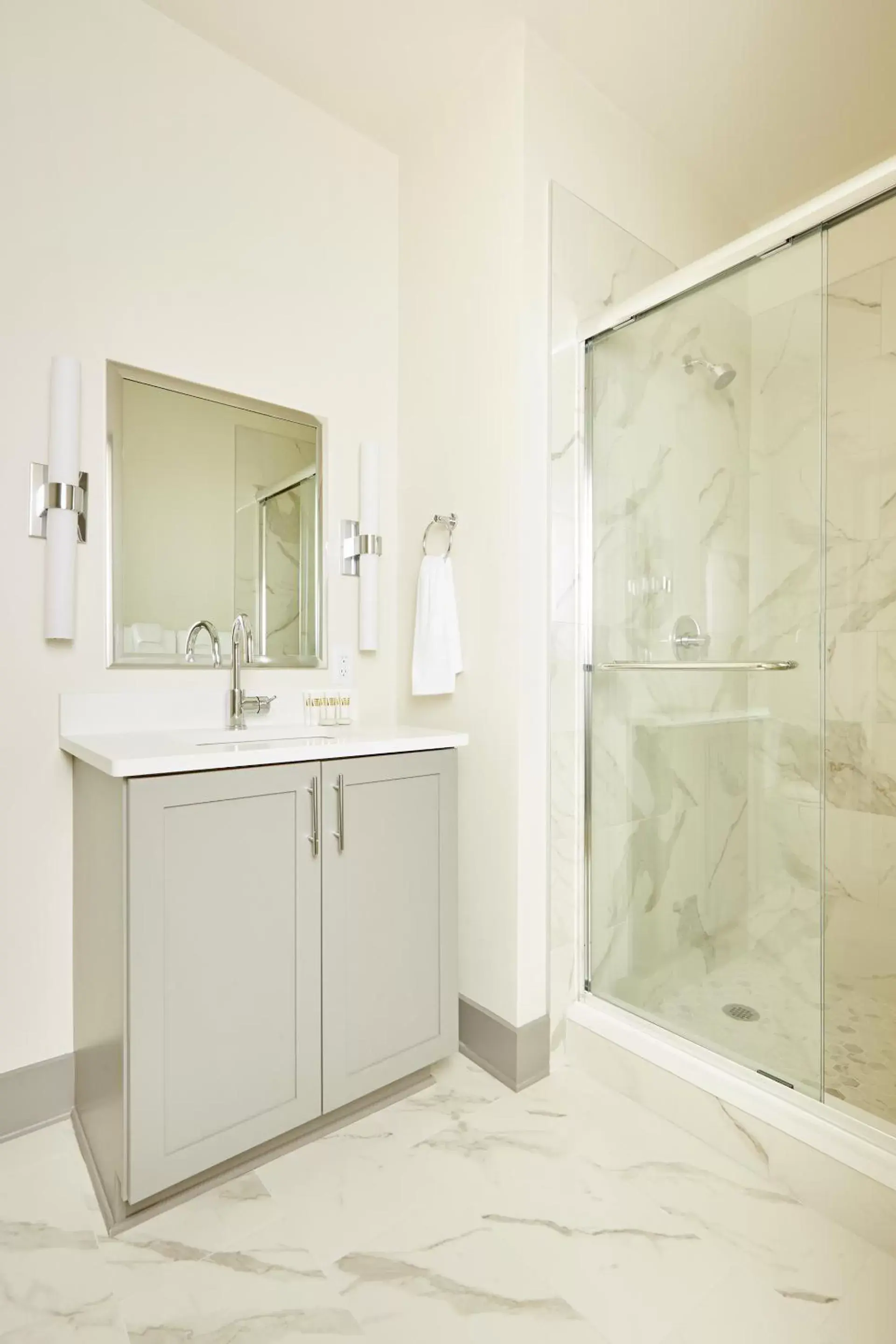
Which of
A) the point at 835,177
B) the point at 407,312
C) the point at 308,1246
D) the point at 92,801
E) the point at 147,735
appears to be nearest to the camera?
the point at 308,1246

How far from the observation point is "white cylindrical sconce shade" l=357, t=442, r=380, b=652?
2.14 metres

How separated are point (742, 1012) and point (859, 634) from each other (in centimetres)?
95

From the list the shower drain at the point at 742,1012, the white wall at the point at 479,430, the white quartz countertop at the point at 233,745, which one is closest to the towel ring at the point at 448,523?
the white wall at the point at 479,430

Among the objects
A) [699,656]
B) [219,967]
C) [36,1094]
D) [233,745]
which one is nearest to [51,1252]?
[36,1094]

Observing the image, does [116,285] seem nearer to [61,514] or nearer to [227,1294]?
[61,514]

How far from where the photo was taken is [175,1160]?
1326 millimetres

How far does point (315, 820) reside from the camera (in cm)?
154

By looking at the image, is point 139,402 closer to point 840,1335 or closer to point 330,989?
point 330,989

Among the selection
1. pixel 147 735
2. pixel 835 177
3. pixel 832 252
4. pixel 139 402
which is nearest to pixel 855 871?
pixel 832 252

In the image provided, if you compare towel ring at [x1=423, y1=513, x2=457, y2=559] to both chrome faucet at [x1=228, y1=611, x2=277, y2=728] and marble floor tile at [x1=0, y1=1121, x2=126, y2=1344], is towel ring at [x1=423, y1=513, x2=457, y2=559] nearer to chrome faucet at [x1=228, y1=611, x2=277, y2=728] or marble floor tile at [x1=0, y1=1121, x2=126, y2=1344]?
chrome faucet at [x1=228, y1=611, x2=277, y2=728]

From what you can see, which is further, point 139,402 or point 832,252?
point 139,402

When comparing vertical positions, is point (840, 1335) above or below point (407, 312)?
below

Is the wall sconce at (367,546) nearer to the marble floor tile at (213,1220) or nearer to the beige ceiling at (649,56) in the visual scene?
the beige ceiling at (649,56)

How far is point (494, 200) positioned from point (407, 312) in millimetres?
442
